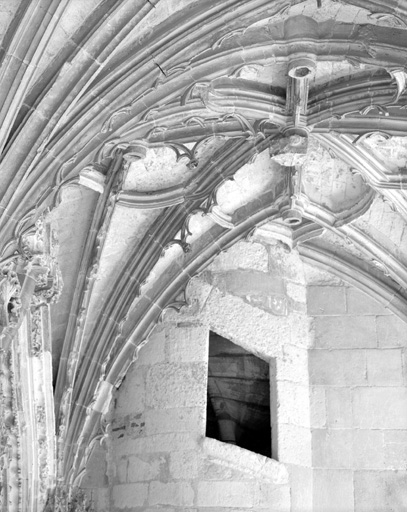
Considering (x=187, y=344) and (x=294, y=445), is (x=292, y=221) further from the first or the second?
(x=294, y=445)

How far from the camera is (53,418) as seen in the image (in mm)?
10109

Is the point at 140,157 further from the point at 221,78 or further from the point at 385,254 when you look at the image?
the point at 385,254

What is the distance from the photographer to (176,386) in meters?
10.9

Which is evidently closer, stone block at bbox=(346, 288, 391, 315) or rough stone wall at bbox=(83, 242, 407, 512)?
rough stone wall at bbox=(83, 242, 407, 512)

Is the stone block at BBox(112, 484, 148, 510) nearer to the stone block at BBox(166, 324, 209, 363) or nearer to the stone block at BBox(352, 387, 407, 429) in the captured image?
the stone block at BBox(166, 324, 209, 363)

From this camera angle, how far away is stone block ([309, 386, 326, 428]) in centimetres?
1135

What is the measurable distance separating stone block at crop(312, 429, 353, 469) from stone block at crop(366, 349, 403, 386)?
53 cm

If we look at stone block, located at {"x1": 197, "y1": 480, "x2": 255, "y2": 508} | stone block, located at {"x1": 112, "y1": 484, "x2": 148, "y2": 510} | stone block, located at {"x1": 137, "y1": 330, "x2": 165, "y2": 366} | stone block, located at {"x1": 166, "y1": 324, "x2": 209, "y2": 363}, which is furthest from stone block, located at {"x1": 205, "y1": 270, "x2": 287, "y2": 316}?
stone block, located at {"x1": 112, "y1": 484, "x2": 148, "y2": 510}

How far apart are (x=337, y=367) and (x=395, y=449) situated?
875 mm

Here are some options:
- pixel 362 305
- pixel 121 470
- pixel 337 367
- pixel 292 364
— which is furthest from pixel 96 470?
pixel 362 305

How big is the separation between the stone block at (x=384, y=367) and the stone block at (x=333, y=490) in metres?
0.85

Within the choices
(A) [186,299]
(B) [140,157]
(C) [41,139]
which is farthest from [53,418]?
(C) [41,139]

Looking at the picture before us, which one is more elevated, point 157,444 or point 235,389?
point 235,389

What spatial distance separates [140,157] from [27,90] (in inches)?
62.1
